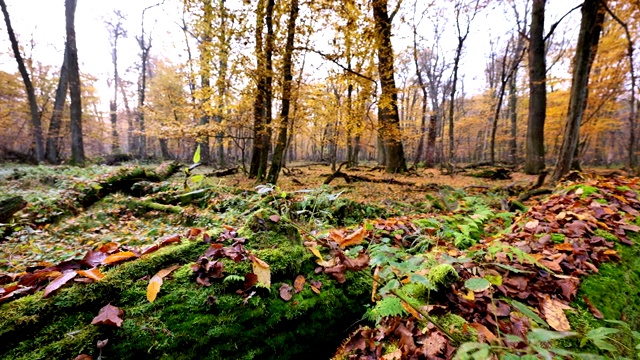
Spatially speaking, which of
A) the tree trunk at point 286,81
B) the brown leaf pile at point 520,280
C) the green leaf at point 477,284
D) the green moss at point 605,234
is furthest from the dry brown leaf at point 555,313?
the tree trunk at point 286,81

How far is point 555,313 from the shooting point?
1.46 m

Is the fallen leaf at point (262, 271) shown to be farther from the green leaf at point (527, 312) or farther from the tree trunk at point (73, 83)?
the tree trunk at point (73, 83)

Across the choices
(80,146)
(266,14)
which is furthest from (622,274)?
(80,146)

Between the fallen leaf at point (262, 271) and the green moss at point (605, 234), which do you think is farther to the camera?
the green moss at point (605, 234)

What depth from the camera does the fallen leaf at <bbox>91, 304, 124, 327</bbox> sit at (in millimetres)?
1171

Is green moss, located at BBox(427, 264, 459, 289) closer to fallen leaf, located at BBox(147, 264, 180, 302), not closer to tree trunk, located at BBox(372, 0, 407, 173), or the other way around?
fallen leaf, located at BBox(147, 264, 180, 302)

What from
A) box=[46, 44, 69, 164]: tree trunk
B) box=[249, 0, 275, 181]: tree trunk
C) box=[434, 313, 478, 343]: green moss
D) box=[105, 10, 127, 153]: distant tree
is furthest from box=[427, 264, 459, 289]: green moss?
box=[105, 10, 127, 153]: distant tree

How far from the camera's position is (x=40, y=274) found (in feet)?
4.46

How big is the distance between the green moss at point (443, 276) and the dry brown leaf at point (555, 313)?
48 centimetres

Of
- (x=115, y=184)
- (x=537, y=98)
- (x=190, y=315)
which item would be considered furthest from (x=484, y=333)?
(x=537, y=98)

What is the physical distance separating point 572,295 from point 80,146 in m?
17.7

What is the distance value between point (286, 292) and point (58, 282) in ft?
3.69

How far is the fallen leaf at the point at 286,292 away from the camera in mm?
1515

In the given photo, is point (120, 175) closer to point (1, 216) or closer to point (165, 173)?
point (165, 173)
